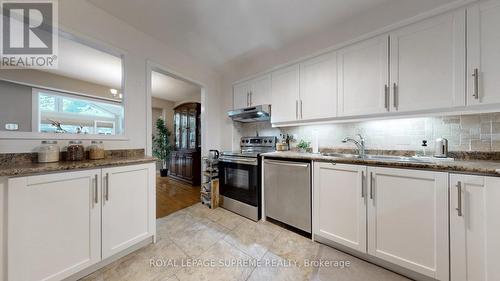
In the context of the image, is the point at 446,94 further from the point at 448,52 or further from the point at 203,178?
the point at 203,178

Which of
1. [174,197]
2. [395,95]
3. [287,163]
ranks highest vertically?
[395,95]

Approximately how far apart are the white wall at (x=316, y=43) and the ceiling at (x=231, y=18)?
0.09m

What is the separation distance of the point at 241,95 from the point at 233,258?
245 cm

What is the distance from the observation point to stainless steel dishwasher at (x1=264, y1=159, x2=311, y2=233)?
1.85 m

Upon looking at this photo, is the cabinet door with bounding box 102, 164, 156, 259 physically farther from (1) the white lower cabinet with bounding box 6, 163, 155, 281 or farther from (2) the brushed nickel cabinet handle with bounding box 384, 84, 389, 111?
(2) the brushed nickel cabinet handle with bounding box 384, 84, 389, 111

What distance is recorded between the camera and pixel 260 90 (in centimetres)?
274

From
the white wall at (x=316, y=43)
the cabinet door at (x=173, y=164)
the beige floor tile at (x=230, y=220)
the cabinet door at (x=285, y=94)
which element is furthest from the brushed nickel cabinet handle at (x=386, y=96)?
the cabinet door at (x=173, y=164)

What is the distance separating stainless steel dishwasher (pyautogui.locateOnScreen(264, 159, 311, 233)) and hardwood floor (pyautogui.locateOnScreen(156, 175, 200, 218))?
158 cm

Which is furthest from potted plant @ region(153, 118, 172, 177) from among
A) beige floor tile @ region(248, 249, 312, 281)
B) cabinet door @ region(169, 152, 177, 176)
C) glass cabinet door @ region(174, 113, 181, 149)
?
beige floor tile @ region(248, 249, 312, 281)

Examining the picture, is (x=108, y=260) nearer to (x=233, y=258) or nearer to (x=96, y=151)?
(x=96, y=151)

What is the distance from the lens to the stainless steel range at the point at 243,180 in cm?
228

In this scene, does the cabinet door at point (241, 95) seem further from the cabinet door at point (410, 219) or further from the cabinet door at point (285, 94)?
the cabinet door at point (410, 219)

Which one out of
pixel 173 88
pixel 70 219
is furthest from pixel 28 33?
pixel 173 88

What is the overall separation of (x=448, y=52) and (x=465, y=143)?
0.85 meters
